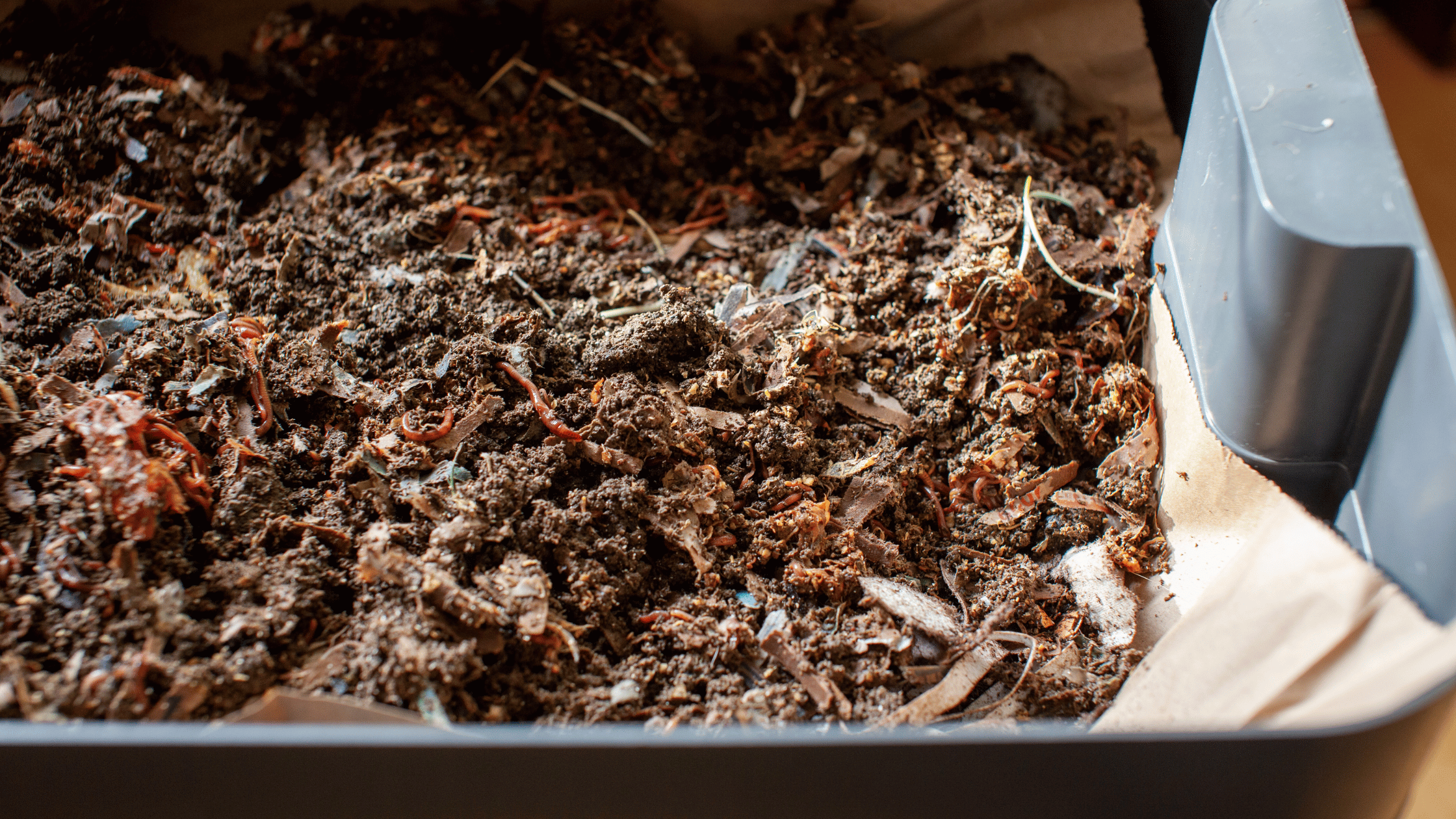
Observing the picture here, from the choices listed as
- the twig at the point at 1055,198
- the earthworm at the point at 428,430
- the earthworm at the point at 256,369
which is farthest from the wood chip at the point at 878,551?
the earthworm at the point at 256,369

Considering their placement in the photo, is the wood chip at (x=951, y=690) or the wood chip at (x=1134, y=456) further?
the wood chip at (x=1134, y=456)

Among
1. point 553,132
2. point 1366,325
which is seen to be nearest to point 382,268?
point 553,132

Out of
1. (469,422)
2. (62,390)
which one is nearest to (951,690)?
(469,422)

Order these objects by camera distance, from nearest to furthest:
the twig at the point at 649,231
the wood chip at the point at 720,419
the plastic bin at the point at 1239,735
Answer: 1. the plastic bin at the point at 1239,735
2. the wood chip at the point at 720,419
3. the twig at the point at 649,231

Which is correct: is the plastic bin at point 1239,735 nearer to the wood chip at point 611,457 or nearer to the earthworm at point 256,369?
the wood chip at point 611,457

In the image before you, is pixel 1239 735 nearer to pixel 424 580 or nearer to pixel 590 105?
pixel 424 580

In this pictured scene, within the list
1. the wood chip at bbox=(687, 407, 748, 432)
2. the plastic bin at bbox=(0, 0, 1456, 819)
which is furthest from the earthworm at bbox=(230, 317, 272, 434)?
the wood chip at bbox=(687, 407, 748, 432)

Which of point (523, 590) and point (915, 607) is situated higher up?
point (523, 590)
